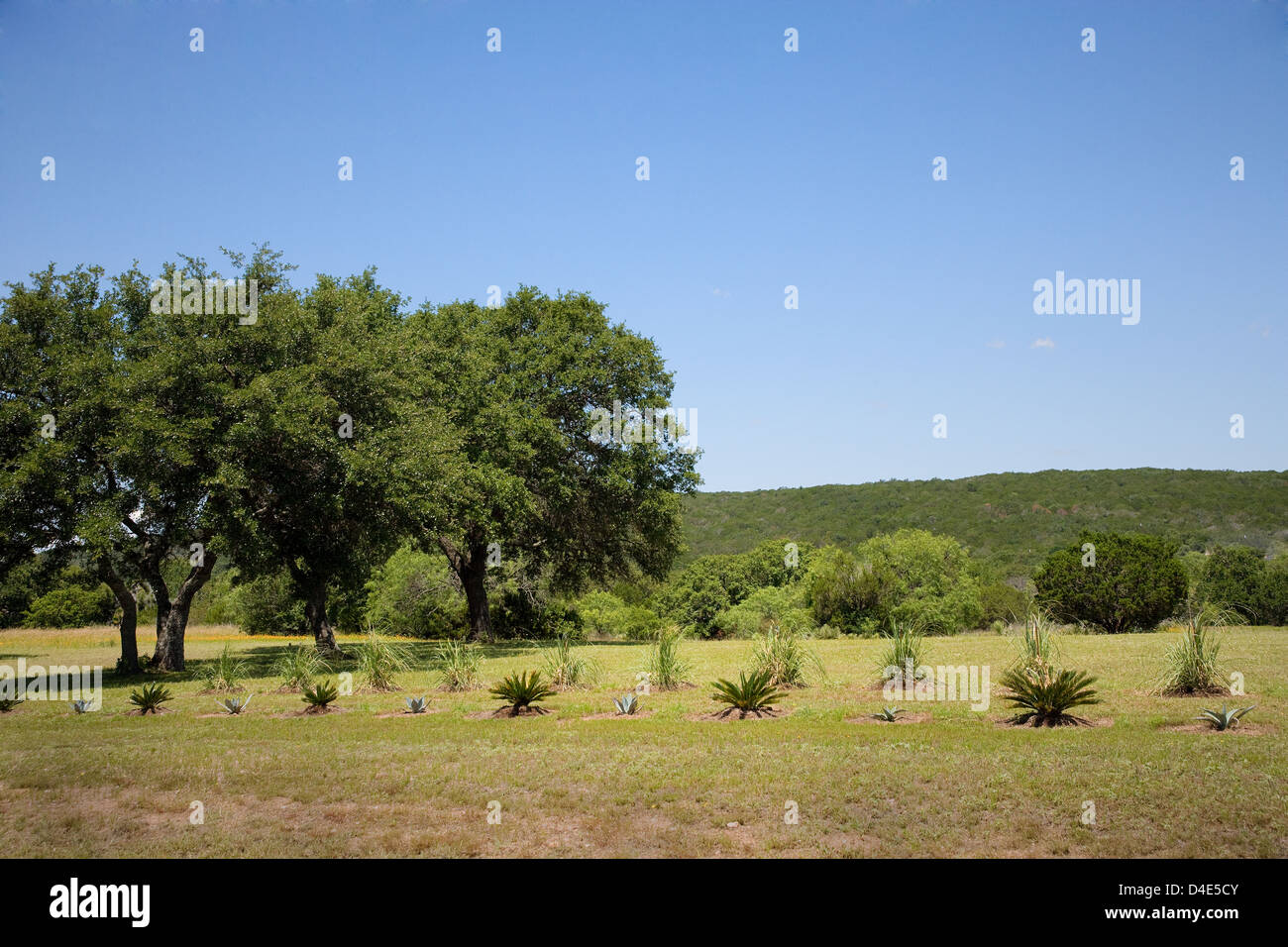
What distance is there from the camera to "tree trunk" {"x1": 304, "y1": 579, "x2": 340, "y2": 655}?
2357 centimetres

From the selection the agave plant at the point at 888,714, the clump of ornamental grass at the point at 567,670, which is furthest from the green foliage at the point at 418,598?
the agave plant at the point at 888,714

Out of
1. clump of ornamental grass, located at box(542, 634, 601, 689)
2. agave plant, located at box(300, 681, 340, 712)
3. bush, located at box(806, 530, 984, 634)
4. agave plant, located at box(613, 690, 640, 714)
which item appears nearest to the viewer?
agave plant, located at box(613, 690, 640, 714)

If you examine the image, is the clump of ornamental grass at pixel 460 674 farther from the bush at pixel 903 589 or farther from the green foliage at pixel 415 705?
the bush at pixel 903 589

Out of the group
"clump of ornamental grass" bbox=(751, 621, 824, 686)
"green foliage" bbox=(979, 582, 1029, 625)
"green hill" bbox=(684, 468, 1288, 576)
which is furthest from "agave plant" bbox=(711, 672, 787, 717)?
"green hill" bbox=(684, 468, 1288, 576)

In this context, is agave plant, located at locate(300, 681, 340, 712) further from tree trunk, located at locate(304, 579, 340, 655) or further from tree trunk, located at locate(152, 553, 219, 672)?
tree trunk, located at locate(304, 579, 340, 655)

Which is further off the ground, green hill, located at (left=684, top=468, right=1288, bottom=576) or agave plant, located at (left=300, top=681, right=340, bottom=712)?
green hill, located at (left=684, top=468, right=1288, bottom=576)

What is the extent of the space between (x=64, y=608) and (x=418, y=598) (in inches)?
785

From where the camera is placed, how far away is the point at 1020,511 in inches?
2680

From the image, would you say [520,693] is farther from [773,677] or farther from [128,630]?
[128,630]

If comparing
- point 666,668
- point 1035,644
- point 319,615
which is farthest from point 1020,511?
point 1035,644

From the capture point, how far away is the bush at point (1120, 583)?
3020 cm

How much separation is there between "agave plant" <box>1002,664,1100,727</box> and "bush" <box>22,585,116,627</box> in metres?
44.8
